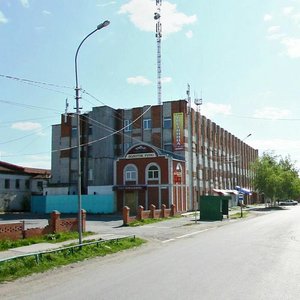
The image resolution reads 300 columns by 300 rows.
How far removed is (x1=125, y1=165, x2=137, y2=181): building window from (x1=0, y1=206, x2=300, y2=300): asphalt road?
102 ft

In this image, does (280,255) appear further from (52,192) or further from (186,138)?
(52,192)

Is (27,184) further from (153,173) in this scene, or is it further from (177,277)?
(177,277)

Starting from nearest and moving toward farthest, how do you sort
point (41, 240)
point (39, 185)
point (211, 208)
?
point (41, 240) < point (211, 208) < point (39, 185)

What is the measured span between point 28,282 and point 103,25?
905 centimetres

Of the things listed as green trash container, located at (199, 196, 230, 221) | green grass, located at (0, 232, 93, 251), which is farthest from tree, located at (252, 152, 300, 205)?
green grass, located at (0, 232, 93, 251)

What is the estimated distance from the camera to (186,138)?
5184 cm

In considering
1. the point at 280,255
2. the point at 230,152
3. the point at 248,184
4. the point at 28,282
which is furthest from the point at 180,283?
the point at 248,184

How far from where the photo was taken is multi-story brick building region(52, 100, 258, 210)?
153ft

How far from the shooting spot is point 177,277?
10258mm

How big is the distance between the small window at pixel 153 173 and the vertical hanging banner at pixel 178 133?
602cm

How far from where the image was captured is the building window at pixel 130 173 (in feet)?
154

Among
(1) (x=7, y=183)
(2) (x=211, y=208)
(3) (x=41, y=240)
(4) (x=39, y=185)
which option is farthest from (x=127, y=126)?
(3) (x=41, y=240)

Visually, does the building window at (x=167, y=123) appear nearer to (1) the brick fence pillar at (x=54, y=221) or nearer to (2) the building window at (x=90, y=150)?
(2) the building window at (x=90, y=150)

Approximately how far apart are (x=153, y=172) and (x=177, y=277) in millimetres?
35967
